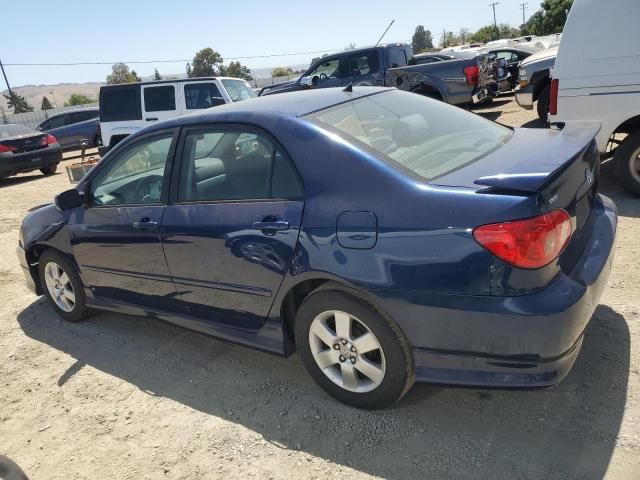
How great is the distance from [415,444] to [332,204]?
48.5 inches

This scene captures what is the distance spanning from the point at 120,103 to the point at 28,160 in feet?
10.4

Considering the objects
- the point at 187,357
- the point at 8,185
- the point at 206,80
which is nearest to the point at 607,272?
the point at 187,357

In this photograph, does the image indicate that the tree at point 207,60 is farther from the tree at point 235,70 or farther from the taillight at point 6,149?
the taillight at point 6,149

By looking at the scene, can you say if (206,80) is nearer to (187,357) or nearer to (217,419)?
(187,357)

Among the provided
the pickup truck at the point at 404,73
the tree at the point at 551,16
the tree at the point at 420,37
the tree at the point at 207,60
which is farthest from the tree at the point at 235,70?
the pickup truck at the point at 404,73

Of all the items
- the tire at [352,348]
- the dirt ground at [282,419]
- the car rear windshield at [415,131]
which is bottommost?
the dirt ground at [282,419]

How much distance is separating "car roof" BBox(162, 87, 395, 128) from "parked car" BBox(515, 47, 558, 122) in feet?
22.2

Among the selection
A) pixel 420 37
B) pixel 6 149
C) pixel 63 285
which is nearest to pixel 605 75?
pixel 63 285

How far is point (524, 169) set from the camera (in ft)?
7.92

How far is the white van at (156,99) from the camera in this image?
11.1 m

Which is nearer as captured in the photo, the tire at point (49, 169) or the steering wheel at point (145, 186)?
the steering wheel at point (145, 186)

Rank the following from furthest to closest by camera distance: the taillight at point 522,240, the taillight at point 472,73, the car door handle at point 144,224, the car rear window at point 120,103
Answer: the taillight at point 472,73
the car rear window at point 120,103
the car door handle at point 144,224
the taillight at point 522,240

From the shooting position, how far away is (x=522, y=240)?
2191mm

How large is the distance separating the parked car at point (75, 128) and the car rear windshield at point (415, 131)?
52.2 ft
